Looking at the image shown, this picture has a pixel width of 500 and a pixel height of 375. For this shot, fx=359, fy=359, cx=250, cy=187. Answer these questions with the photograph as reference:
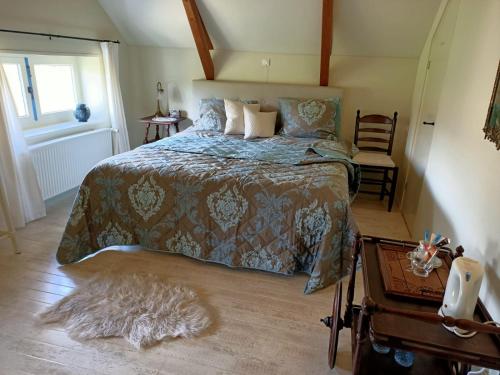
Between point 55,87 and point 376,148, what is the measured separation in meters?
3.55

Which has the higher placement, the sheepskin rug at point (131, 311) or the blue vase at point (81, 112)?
the blue vase at point (81, 112)

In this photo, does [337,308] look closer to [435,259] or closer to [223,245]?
[435,259]

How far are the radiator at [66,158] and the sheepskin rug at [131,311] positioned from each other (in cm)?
152

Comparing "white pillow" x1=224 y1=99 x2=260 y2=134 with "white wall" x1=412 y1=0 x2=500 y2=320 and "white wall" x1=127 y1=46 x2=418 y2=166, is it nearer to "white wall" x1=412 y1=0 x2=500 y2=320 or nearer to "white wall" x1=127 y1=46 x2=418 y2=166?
"white wall" x1=127 y1=46 x2=418 y2=166

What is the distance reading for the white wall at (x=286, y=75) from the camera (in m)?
3.95

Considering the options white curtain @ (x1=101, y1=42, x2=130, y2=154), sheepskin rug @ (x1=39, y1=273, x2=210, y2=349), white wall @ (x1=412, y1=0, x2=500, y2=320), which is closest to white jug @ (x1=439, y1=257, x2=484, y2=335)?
white wall @ (x1=412, y1=0, x2=500, y2=320)

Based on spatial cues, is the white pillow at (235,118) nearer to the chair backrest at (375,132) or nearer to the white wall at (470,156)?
the chair backrest at (375,132)

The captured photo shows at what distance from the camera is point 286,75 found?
420cm

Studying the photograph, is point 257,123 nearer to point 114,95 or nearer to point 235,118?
point 235,118

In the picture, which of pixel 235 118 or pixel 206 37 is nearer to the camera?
pixel 235 118

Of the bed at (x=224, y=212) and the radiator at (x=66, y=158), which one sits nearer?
the bed at (x=224, y=212)

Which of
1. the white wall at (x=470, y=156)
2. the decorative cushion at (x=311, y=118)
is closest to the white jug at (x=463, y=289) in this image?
the white wall at (x=470, y=156)

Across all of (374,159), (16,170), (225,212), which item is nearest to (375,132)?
(374,159)

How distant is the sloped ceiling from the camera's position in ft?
Answer: 11.2
